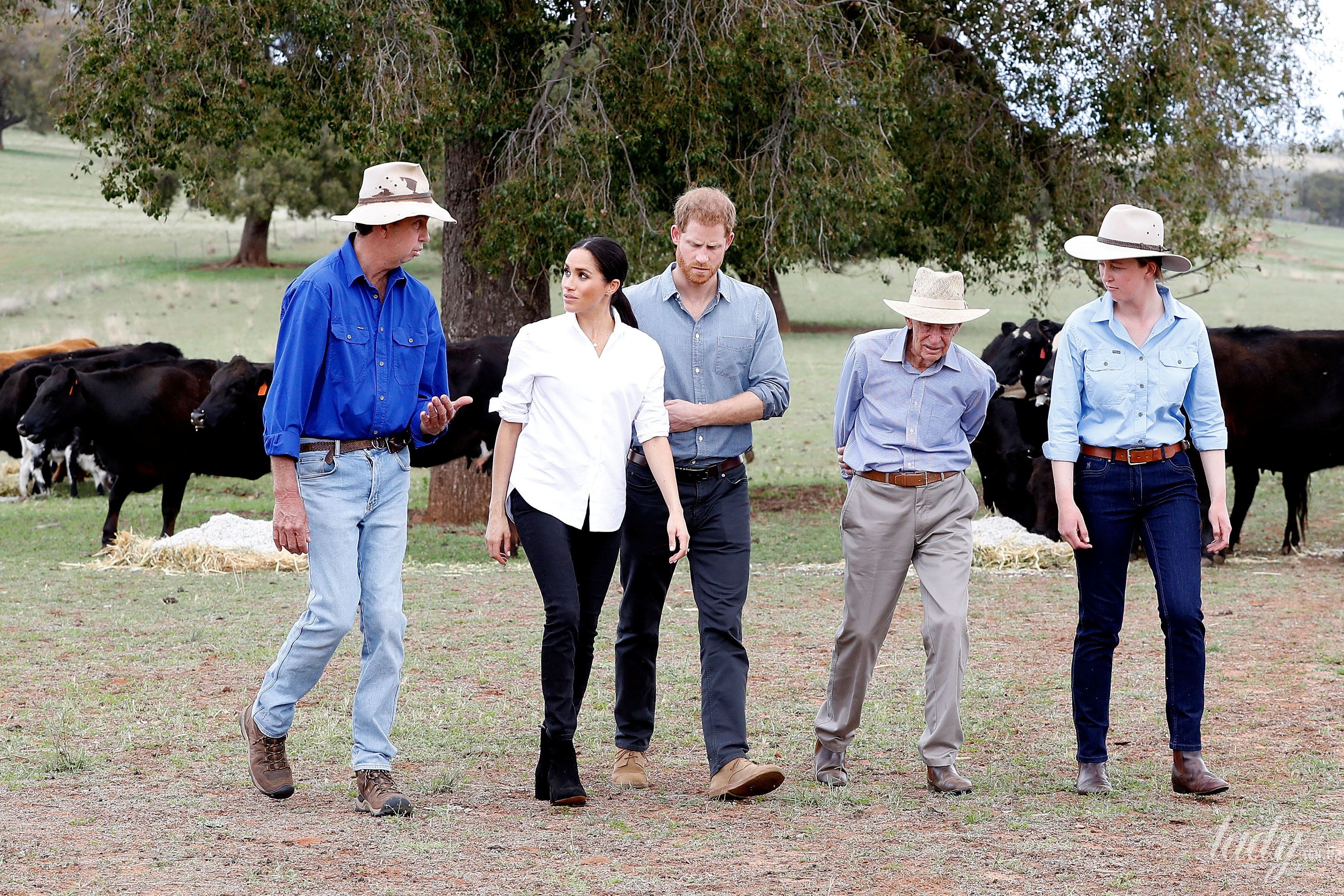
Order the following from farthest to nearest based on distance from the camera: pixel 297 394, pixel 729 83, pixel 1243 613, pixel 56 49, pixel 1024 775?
pixel 56 49 → pixel 729 83 → pixel 1243 613 → pixel 1024 775 → pixel 297 394

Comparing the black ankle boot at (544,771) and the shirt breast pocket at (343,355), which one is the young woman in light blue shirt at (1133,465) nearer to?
the black ankle boot at (544,771)

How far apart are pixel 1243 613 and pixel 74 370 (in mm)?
11225

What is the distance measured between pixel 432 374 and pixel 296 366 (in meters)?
0.67

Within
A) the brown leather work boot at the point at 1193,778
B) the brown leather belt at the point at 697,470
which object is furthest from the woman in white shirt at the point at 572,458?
the brown leather work boot at the point at 1193,778

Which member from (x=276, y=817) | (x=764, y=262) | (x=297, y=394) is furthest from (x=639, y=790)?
(x=764, y=262)

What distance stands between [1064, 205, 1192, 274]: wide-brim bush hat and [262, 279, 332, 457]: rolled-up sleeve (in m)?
2.82

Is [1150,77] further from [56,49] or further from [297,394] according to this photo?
[56,49]

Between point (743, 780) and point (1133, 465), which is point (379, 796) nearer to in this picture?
point (743, 780)

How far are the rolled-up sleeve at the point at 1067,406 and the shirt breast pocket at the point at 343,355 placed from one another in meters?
2.66

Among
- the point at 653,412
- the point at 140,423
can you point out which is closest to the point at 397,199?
the point at 653,412

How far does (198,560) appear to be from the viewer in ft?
40.4

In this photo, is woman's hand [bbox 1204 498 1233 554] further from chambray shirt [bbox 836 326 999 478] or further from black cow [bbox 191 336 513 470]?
black cow [bbox 191 336 513 470]

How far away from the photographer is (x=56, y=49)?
2719cm

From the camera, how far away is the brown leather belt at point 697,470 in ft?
18.6
